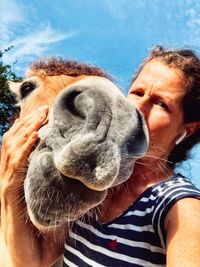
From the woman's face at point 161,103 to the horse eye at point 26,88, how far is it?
867 millimetres

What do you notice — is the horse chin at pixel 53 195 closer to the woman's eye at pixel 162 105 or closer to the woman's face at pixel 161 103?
the woman's face at pixel 161 103

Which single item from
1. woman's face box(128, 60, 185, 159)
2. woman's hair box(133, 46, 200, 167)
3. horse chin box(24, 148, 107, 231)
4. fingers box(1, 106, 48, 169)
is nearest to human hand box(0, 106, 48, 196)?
fingers box(1, 106, 48, 169)

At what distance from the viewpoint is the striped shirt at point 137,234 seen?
6.84 feet

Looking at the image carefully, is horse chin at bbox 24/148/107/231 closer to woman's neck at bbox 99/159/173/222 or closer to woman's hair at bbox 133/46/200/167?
woman's neck at bbox 99/159/173/222

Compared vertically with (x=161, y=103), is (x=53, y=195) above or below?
below

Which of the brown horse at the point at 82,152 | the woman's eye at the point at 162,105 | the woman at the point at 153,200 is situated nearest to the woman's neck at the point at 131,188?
the woman at the point at 153,200

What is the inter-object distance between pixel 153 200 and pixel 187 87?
855 millimetres

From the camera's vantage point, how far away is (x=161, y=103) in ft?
8.06

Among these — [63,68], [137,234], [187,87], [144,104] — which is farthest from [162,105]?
[63,68]

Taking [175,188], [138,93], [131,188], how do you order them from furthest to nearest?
[138,93]
[131,188]
[175,188]

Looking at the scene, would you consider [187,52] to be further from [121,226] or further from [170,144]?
[121,226]

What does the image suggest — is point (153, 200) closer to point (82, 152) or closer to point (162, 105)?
point (162, 105)

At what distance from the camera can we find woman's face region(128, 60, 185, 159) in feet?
7.92

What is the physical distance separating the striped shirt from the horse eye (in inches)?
47.5
